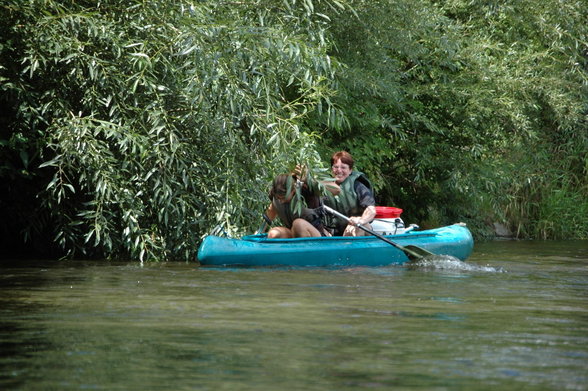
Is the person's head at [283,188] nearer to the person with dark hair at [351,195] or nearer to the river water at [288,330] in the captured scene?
the person with dark hair at [351,195]

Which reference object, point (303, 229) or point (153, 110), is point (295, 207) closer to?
point (303, 229)

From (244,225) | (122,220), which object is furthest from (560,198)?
(122,220)

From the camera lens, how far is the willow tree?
914 centimetres

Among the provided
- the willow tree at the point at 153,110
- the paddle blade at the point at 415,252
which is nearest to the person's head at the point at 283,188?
the willow tree at the point at 153,110

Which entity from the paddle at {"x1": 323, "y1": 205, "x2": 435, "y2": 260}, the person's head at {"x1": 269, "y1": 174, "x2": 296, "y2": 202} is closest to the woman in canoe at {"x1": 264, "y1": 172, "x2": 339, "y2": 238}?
the person's head at {"x1": 269, "y1": 174, "x2": 296, "y2": 202}

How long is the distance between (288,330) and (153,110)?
4.33m

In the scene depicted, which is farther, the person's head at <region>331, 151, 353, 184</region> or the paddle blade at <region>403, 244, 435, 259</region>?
the person's head at <region>331, 151, 353, 184</region>

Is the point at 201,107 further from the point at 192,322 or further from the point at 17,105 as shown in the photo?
the point at 192,322

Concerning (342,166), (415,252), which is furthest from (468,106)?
(415,252)

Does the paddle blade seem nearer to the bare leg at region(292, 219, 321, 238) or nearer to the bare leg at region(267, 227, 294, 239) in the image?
the bare leg at region(292, 219, 321, 238)

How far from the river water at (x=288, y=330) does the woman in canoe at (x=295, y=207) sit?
0.90 m

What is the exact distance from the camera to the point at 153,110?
946cm

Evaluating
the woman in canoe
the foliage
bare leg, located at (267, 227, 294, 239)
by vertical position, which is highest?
the foliage

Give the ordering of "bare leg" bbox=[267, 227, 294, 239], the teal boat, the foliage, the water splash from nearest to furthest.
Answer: the teal boat
the water splash
"bare leg" bbox=[267, 227, 294, 239]
the foliage
